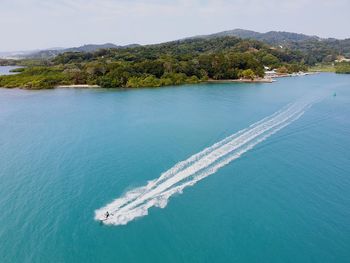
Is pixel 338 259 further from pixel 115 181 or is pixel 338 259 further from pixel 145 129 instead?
pixel 145 129

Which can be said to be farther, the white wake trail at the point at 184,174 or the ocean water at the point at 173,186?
the white wake trail at the point at 184,174

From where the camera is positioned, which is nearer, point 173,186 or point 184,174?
point 173,186

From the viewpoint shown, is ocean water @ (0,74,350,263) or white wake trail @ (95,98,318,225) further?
white wake trail @ (95,98,318,225)

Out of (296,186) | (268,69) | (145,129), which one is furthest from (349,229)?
(268,69)
